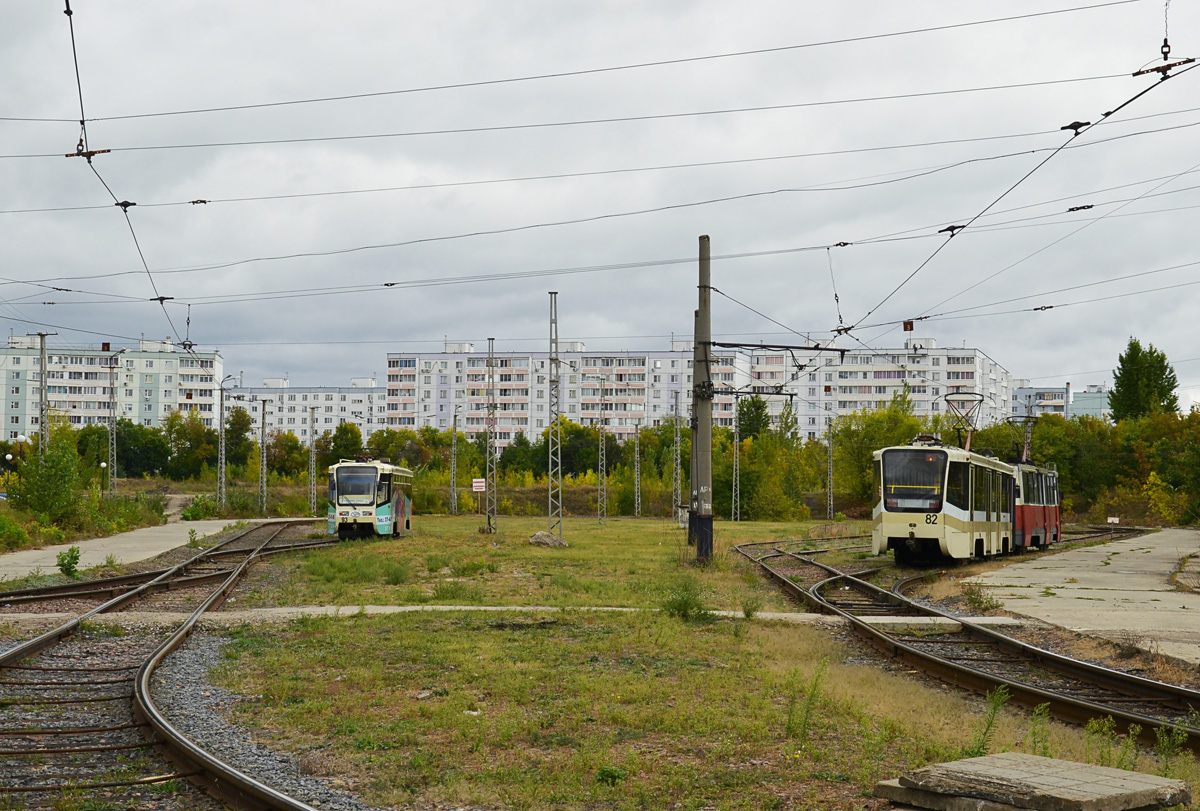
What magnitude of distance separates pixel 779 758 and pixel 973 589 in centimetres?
1514

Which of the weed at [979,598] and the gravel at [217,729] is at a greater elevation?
the gravel at [217,729]

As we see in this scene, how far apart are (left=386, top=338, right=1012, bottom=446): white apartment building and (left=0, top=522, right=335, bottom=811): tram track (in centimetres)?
13094

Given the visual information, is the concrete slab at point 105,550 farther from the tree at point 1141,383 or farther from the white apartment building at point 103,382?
the white apartment building at point 103,382

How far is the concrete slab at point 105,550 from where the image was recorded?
28000 millimetres

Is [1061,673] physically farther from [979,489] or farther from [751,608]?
[979,489]

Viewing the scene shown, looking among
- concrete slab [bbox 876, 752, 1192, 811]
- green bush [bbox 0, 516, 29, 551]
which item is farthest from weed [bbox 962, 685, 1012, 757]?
green bush [bbox 0, 516, 29, 551]

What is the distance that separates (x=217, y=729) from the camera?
901cm

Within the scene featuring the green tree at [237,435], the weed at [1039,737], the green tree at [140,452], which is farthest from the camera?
the green tree at [237,435]

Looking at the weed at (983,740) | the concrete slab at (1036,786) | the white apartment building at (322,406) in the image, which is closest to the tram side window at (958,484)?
the weed at (983,740)

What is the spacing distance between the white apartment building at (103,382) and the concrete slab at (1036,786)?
150 metres

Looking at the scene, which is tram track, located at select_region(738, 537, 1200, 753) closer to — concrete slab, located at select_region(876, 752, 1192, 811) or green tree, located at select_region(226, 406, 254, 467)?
concrete slab, located at select_region(876, 752, 1192, 811)

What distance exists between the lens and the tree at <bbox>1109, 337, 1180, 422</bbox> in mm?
105062

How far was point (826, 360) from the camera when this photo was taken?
15412 cm

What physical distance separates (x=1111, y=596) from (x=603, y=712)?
16.0 meters
